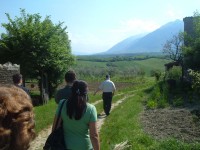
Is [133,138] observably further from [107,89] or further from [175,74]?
[175,74]

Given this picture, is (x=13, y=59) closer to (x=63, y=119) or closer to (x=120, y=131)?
(x=120, y=131)

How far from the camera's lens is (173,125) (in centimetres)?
1214

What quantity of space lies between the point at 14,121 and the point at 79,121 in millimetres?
3557

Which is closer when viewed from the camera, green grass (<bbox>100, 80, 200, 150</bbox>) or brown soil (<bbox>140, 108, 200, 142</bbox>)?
green grass (<bbox>100, 80, 200, 150</bbox>)

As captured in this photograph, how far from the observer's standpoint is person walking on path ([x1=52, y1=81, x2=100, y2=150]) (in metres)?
5.42

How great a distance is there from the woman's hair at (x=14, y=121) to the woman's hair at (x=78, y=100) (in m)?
3.32

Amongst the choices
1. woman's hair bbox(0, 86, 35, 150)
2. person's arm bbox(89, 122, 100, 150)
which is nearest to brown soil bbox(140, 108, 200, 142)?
person's arm bbox(89, 122, 100, 150)

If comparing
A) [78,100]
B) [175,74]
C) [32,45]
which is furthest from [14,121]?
[175,74]

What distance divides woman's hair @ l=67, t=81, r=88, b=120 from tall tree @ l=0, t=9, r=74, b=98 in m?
16.5

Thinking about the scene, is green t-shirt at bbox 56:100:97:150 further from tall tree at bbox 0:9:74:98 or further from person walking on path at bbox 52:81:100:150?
tall tree at bbox 0:9:74:98

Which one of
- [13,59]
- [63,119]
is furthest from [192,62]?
[63,119]

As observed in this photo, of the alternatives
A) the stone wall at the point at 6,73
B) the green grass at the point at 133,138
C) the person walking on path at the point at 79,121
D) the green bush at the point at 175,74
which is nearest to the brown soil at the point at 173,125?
the green grass at the point at 133,138

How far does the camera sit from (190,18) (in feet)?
146

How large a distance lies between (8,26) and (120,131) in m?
13.4
